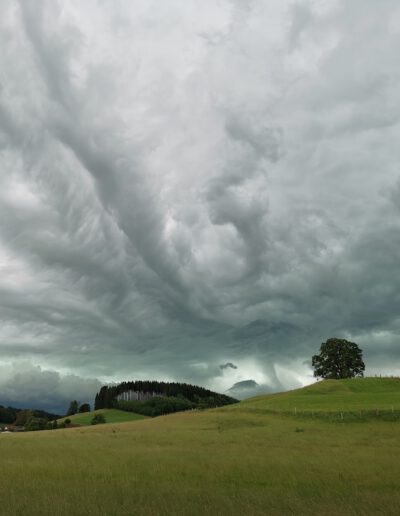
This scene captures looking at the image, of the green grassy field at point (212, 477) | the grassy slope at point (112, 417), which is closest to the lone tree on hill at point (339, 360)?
the grassy slope at point (112, 417)

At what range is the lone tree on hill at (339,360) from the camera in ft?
456

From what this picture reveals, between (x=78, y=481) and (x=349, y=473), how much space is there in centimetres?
1279

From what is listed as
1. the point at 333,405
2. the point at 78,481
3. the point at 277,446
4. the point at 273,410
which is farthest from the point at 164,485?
the point at 333,405

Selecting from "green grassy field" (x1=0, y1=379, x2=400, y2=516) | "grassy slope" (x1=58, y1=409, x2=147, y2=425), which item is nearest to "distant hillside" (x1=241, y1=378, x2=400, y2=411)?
"green grassy field" (x1=0, y1=379, x2=400, y2=516)

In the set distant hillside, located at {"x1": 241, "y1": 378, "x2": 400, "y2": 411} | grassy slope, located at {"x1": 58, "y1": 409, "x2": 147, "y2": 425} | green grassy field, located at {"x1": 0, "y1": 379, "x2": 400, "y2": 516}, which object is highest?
grassy slope, located at {"x1": 58, "y1": 409, "x2": 147, "y2": 425}

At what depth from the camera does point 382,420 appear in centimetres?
5341

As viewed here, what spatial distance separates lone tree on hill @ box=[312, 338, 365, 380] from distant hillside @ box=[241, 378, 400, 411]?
2946cm

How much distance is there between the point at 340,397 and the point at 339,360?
62.5 metres

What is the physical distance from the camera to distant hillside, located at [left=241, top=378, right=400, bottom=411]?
225 ft

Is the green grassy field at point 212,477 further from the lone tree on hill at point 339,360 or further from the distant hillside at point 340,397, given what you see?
the lone tree on hill at point 339,360

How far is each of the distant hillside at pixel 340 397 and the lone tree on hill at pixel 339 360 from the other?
29.5m

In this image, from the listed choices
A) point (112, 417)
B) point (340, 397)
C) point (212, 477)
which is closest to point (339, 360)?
point (340, 397)

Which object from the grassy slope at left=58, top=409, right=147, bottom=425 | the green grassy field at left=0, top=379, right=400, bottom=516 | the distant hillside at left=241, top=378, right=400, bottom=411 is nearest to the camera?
the green grassy field at left=0, top=379, right=400, bottom=516

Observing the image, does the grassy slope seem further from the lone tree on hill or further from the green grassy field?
the green grassy field
